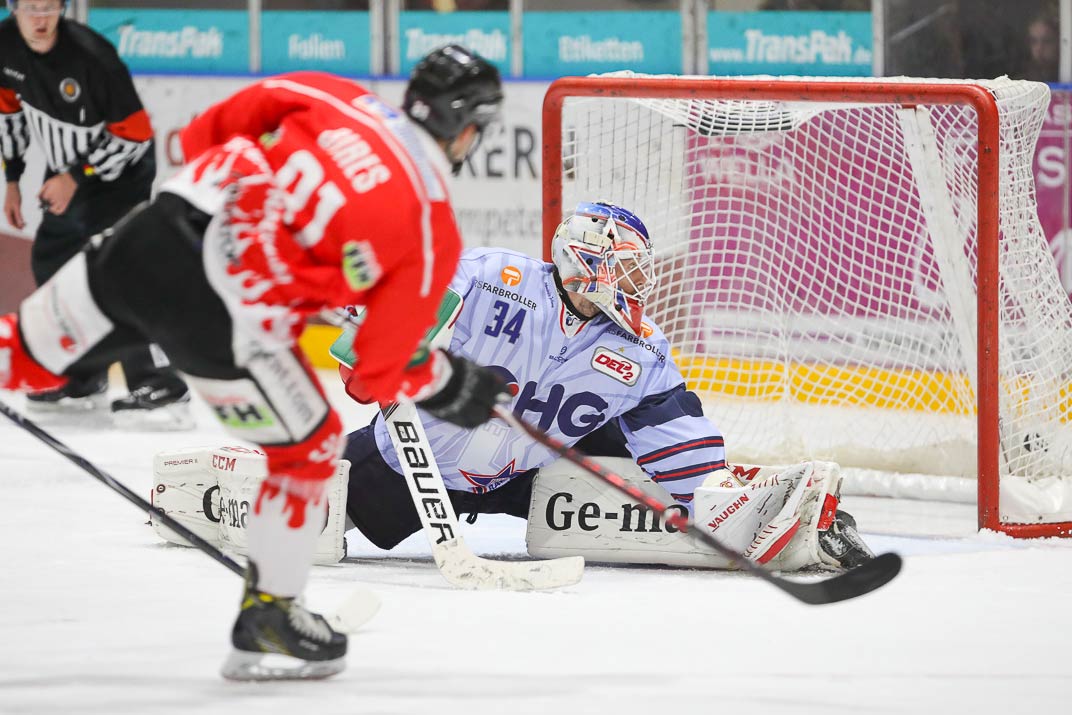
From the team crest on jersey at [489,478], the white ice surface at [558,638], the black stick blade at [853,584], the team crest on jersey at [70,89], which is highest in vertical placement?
the team crest on jersey at [70,89]

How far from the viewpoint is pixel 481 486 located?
11.8 feet

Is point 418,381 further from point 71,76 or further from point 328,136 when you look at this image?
point 71,76

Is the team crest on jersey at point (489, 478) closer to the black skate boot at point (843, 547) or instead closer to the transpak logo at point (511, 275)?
the transpak logo at point (511, 275)

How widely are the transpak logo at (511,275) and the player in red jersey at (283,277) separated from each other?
918mm

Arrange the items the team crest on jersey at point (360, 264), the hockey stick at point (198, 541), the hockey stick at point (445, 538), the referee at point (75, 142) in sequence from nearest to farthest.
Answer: the team crest on jersey at point (360, 264)
the hockey stick at point (198, 541)
the hockey stick at point (445, 538)
the referee at point (75, 142)

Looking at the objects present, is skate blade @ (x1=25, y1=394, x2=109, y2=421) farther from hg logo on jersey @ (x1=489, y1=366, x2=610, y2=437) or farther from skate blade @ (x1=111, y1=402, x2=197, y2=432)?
hg logo on jersey @ (x1=489, y1=366, x2=610, y2=437)

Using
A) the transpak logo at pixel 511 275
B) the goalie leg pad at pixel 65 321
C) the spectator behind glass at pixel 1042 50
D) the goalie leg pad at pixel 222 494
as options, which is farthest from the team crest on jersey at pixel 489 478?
the spectator behind glass at pixel 1042 50

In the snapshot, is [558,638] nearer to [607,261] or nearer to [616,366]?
[616,366]

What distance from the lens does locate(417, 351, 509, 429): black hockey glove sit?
2645 mm

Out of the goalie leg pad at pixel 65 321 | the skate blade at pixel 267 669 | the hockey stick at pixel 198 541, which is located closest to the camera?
the goalie leg pad at pixel 65 321

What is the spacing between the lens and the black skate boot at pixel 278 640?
102 inches

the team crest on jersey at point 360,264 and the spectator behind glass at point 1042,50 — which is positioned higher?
the spectator behind glass at point 1042,50

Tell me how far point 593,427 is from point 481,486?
11.0 inches

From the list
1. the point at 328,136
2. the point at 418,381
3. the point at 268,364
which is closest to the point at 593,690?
the point at 418,381
